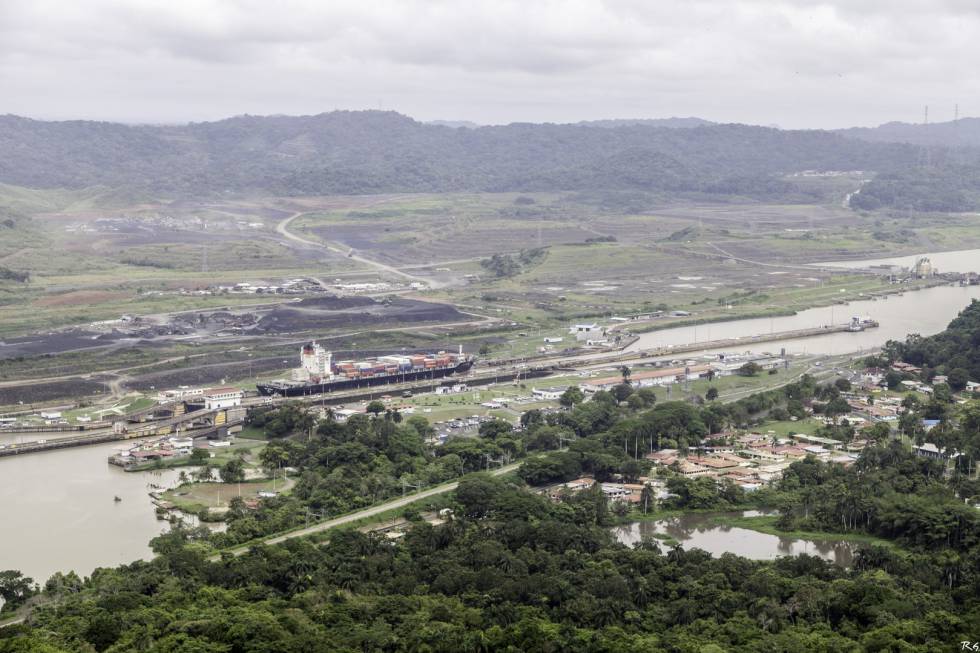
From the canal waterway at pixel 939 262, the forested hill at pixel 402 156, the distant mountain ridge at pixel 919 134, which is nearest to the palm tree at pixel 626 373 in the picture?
the canal waterway at pixel 939 262

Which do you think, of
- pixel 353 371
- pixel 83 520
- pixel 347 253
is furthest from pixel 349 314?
pixel 83 520

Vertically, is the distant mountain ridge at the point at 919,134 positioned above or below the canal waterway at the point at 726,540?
above

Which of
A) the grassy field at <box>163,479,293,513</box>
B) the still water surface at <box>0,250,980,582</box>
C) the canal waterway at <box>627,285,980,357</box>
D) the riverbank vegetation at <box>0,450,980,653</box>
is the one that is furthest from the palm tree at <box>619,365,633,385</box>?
the riverbank vegetation at <box>0,450,980,653</box>

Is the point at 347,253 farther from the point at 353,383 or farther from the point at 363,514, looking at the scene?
the point at 363,514

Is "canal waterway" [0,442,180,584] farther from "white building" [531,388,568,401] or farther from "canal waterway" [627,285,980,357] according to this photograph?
"canal waterway" [627,285,980,357]

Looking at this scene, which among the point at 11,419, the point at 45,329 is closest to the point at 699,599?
the point at 11,419

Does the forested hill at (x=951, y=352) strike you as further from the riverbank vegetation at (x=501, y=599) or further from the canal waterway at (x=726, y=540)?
the riverbank vegetation at (x=501, y=599)

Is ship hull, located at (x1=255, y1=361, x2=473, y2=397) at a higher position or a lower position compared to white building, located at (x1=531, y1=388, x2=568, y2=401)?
higher
